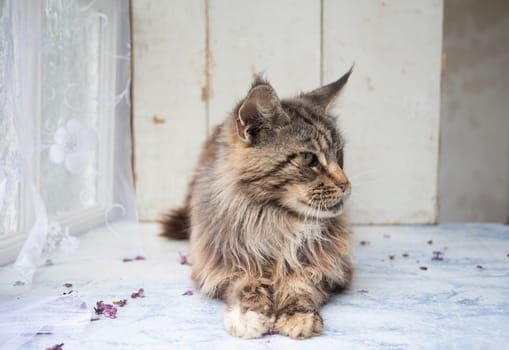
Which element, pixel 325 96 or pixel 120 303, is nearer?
pixel 120 303

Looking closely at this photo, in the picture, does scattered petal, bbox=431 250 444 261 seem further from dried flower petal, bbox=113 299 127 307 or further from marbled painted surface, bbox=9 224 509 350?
dried flower petal, bbox=113 299 127 307

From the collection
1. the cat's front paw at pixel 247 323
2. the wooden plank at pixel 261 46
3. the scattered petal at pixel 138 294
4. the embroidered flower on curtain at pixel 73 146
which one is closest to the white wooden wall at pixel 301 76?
the wooden plank at pixel 261 46

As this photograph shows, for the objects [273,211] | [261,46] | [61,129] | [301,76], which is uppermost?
[261,46]

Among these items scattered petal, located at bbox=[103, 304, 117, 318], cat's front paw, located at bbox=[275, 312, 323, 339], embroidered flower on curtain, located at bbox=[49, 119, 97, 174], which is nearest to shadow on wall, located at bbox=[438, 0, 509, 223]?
cat's front paw, located at bbox=[275, 312, 323, 339]

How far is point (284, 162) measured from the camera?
1.44 m

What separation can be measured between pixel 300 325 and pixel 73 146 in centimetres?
115

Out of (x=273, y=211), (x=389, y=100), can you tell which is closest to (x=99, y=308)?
(x=273, y=211)

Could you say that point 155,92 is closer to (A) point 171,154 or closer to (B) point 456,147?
(A) point 171,154

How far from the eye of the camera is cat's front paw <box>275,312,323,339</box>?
123 cm

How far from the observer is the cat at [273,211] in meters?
1.42

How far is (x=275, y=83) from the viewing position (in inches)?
114

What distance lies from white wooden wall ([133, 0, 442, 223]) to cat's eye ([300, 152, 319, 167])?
1482 mm

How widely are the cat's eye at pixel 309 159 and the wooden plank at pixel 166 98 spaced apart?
1.56 meters

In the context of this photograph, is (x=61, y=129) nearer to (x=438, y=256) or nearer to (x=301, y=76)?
(x=301, y=76)
